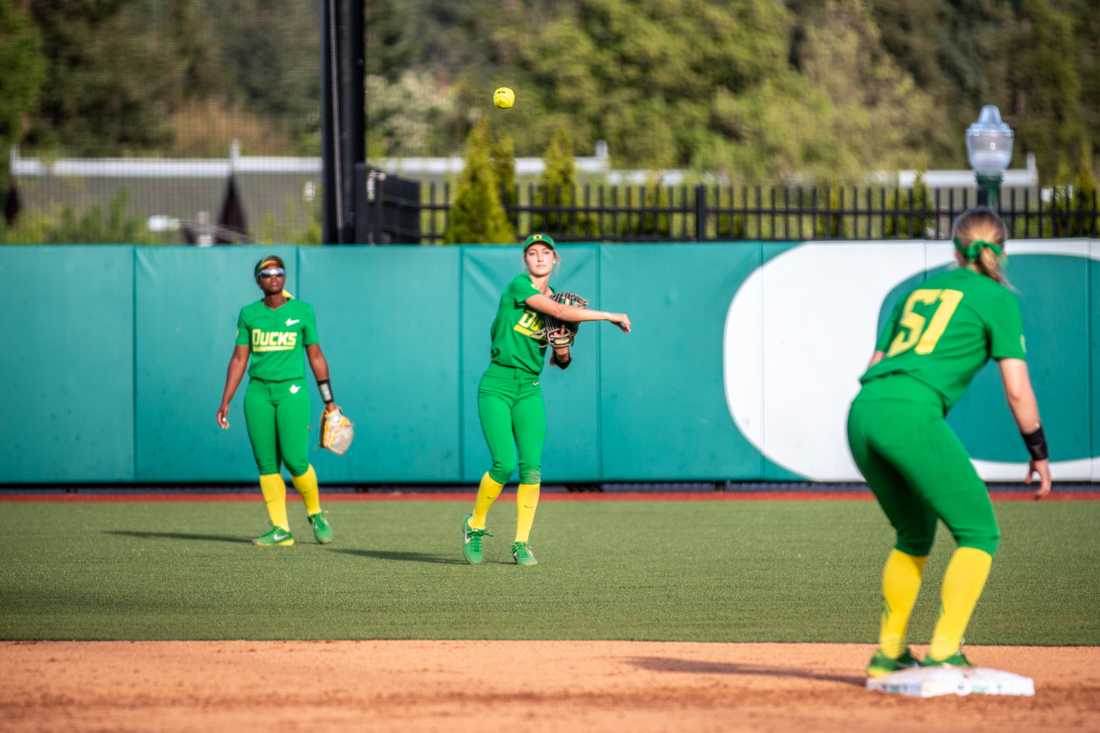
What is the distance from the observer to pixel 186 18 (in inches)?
3226

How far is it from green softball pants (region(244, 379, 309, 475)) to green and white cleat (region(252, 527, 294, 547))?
567mm

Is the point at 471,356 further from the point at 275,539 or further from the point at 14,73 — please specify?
the point at 14,73

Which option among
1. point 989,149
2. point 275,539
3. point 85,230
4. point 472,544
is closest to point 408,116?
point 85,230

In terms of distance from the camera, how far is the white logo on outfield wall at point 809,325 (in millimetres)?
16891

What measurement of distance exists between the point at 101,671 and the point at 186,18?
77986mm

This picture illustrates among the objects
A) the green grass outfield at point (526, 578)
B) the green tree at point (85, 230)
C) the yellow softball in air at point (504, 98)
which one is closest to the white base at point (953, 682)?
the green grass outfield at point (526, 578)

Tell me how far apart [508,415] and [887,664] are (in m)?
4.33

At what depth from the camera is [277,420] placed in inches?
478

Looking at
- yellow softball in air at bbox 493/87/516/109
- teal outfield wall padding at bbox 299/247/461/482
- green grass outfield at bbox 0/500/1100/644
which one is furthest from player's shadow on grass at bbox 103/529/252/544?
yellow softball in air at bbox 493/87/516/109

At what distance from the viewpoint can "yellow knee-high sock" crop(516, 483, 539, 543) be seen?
11062 mm

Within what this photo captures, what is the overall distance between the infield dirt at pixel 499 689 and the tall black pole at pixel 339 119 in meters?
9.96

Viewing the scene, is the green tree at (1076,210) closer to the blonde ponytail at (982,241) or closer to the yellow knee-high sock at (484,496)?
the yellow knee-high sock at (484,496)

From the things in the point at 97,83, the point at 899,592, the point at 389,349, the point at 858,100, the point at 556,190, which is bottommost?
the point at 899,592

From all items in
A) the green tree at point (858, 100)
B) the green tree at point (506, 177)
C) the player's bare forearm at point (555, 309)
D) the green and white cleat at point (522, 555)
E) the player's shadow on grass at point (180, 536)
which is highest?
the green tree at point (858, 100)
